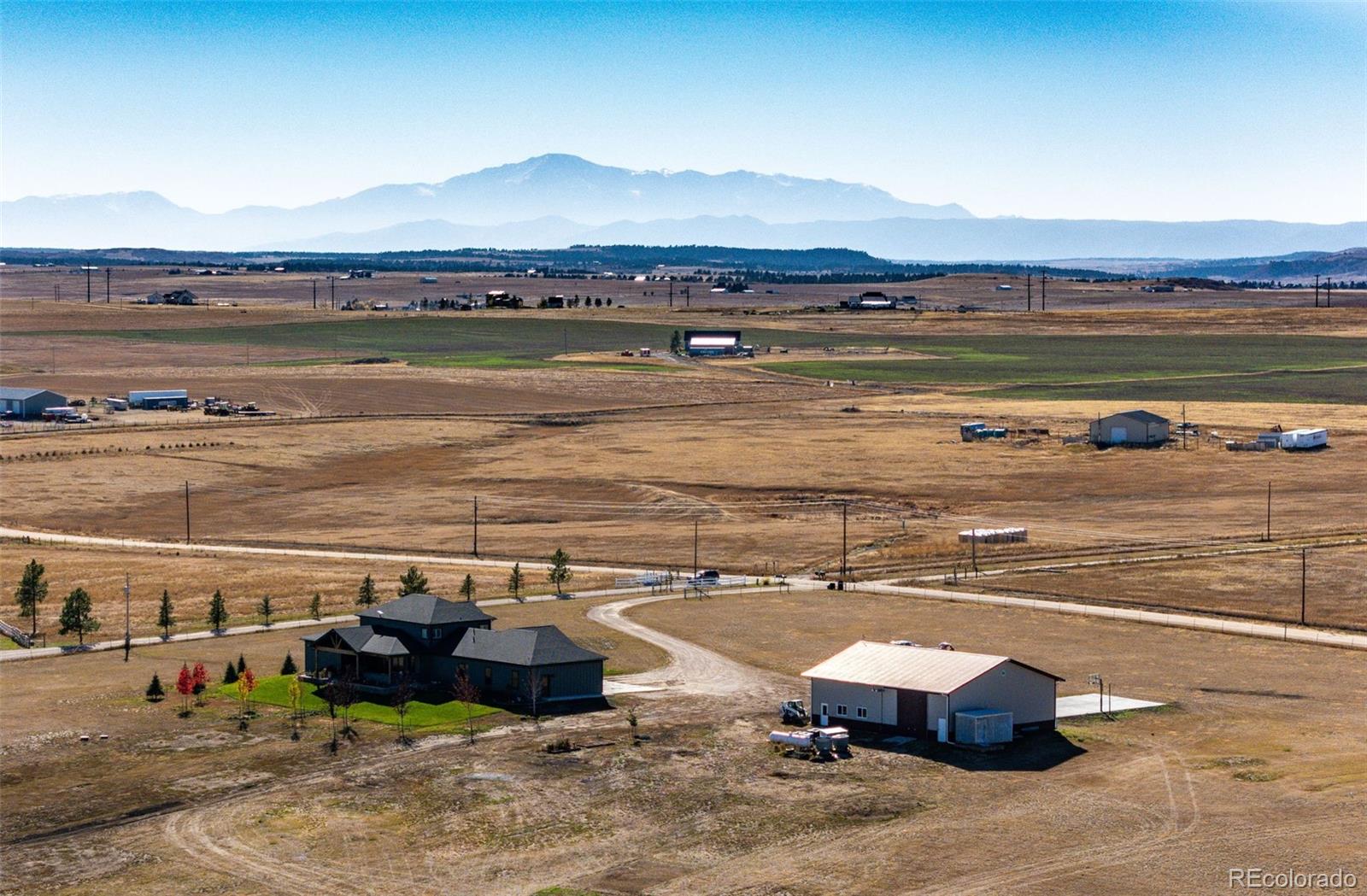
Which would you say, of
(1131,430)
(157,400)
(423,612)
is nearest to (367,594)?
(423,612)

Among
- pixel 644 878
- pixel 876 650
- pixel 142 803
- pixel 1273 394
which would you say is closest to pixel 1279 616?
pixel 876 650

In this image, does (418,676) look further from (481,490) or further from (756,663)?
(481,490)

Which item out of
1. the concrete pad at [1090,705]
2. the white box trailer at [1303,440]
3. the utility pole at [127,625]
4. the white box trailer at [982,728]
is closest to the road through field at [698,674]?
the white box trailer at [982,728]

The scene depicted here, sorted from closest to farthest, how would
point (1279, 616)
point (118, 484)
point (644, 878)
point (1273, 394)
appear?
point (644, 878) → point (1279, 616) → point (118, 484) → point (1273, 394)

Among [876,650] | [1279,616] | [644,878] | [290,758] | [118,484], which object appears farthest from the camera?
[118,484]

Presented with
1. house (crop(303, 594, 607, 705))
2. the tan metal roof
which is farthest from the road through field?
the tan metal roof

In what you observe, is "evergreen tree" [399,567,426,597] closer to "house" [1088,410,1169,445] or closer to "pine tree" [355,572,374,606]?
"pine tree" [355,572,374,606]

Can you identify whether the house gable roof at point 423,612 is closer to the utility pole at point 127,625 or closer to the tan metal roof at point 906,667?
the utility pole at point 127,625
